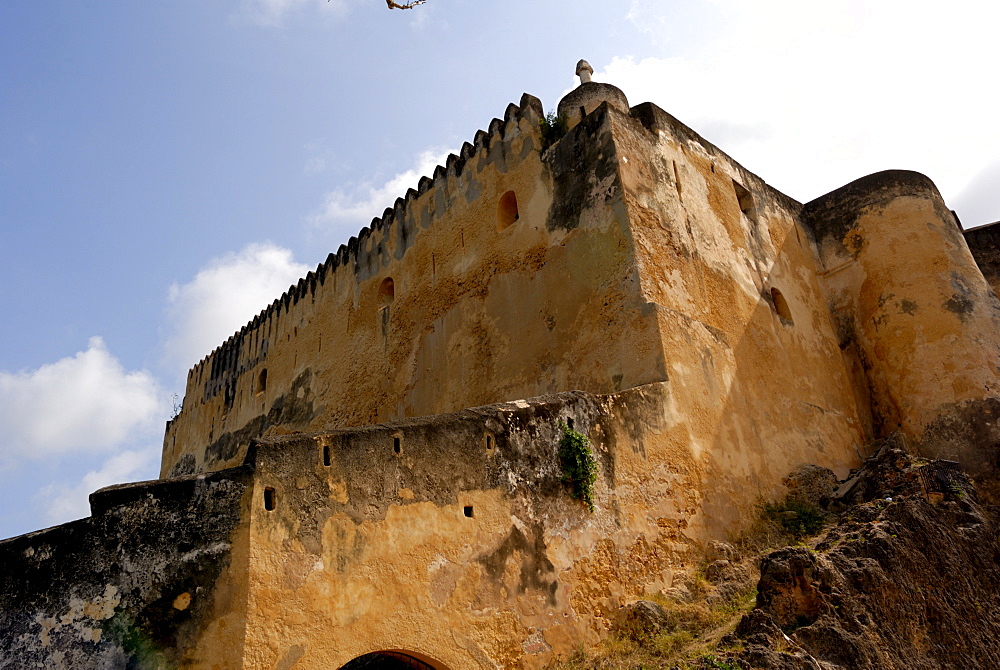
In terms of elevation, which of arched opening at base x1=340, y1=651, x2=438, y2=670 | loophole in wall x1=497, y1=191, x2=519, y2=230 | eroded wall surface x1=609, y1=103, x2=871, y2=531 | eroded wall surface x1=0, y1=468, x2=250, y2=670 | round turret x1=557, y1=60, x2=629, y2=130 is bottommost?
arched opening at base x1=340, y1=651, x2=438, y2=670

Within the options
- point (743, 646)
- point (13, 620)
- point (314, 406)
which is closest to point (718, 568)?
point (743, 646)

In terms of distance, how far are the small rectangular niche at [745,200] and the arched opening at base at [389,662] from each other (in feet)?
30.2

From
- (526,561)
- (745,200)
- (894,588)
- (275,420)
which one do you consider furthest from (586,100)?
(275,420)

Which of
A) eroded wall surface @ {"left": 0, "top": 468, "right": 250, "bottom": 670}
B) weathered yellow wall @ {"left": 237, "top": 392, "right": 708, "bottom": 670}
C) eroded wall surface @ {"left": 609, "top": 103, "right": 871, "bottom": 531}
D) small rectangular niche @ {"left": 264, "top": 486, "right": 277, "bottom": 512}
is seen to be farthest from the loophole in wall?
eroded wall surface @ {"left": 0, "top": 468, "right": 250, "bottom": 670}

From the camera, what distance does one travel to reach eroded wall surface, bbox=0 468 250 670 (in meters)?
4.59

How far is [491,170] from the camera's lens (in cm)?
1190

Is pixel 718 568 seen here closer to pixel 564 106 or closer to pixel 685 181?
pixel 685 181

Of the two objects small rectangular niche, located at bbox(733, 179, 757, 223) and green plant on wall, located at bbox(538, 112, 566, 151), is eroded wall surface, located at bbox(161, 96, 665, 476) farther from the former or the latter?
small rectangular niche, located at bbox(733, 179, 757, 223)

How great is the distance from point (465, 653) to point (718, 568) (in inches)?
120

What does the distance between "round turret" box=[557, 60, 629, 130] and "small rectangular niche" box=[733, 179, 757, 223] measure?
8.32 feet

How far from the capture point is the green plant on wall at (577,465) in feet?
22.4

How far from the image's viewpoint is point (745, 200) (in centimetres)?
1243

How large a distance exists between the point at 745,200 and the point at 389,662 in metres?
9.59

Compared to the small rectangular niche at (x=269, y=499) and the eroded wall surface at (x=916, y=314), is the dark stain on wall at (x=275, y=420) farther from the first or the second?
the eroded wall surface at (x=916, y=314)
